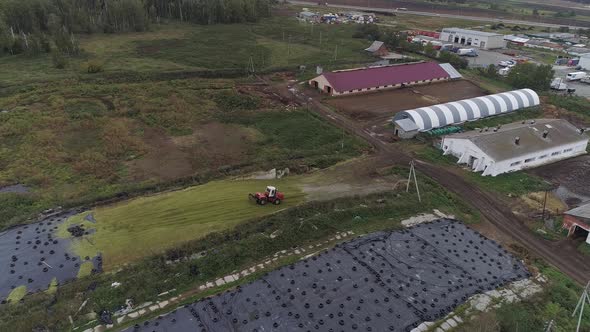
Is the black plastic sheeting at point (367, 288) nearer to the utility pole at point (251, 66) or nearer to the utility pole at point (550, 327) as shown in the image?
the utility pole at point (550, 327)

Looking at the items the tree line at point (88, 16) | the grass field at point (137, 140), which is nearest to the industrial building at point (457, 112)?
the grass field at point (137, 140)

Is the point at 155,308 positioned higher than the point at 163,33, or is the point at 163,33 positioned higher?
the point at 163,33

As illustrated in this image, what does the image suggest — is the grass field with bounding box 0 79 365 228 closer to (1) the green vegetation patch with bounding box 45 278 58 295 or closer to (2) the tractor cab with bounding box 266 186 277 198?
(2) the tractor cab with bounding box 266 186 277 198

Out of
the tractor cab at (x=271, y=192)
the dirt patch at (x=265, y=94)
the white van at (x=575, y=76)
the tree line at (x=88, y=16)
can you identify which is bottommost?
the tractor cab at (x=271, y=192)

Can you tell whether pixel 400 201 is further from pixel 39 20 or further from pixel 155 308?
pixel 39 20

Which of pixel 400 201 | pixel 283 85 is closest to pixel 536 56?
pixel 283 85

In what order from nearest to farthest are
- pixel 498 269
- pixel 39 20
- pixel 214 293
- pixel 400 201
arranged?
pixel 214 293
pixel 498 269
pixel 400 201
pixel 39 20

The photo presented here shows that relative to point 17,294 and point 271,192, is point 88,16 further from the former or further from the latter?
point 17,294

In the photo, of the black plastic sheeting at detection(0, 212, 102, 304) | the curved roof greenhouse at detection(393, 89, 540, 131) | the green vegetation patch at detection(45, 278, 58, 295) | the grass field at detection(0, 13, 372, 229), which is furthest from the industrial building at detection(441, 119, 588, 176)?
the green vegetation patch at detection(45, 278, 58, 295)
